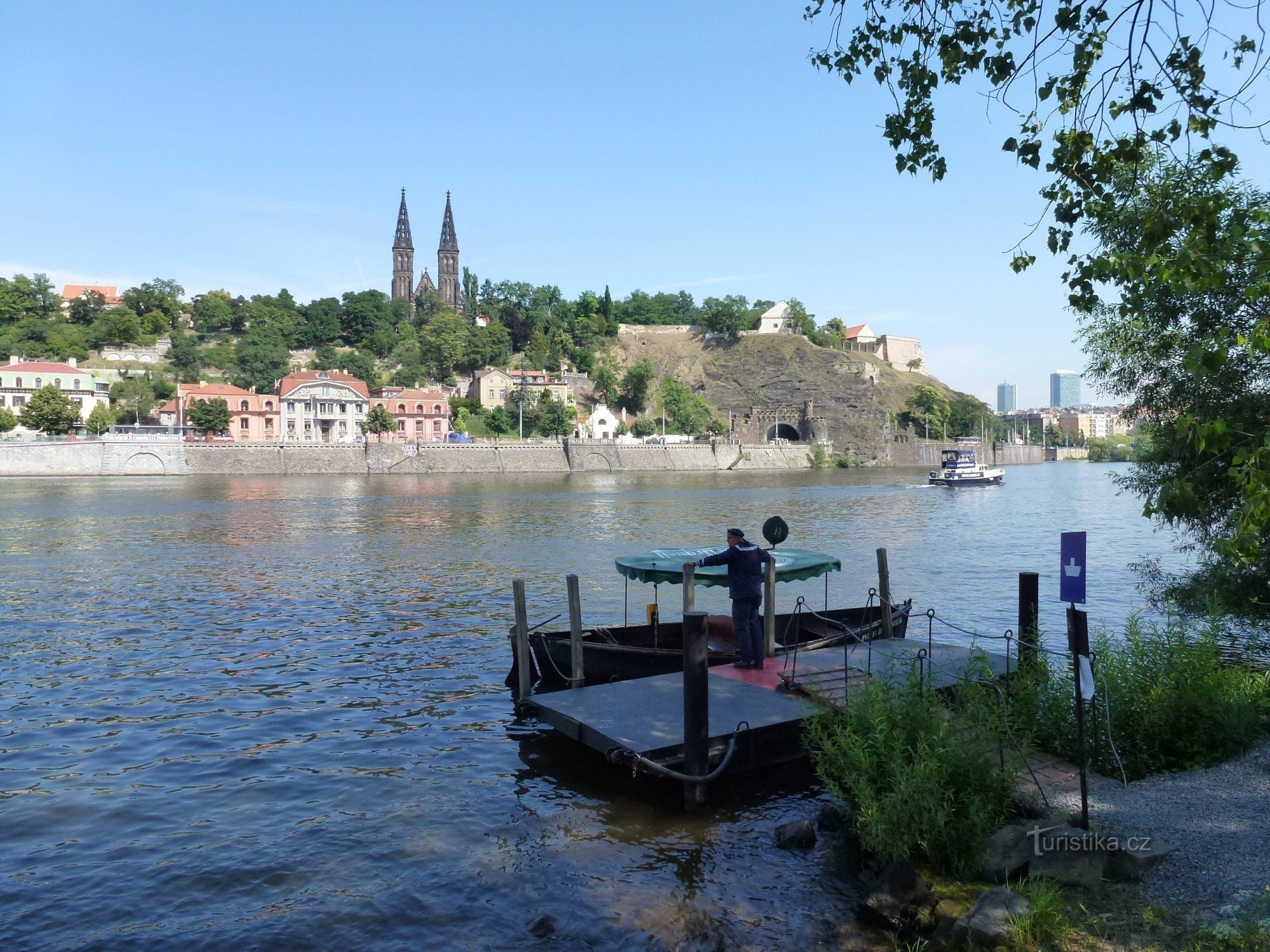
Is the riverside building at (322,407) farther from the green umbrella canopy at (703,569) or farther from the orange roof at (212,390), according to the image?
the green umbrella canopy at (703,569)

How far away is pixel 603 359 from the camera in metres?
158

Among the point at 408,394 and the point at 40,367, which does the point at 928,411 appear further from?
the point at 40,367

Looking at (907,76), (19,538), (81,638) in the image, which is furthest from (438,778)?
(19,538)

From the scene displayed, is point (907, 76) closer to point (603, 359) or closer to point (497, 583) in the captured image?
point (497, 583)

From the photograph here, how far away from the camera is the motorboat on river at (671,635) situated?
15.4m

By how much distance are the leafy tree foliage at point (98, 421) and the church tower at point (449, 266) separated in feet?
273

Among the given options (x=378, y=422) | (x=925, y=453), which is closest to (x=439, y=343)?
(x=378, y=422)

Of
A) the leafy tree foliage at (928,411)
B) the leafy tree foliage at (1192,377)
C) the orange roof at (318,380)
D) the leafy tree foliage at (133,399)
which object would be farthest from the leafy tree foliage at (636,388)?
the leafy tree foliage at (1192,377)

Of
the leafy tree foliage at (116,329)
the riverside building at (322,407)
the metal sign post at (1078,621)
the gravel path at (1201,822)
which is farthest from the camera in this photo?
the leafy tree foliage at (116,329)

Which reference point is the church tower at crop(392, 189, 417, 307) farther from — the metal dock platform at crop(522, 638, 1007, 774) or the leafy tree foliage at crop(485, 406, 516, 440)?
the metal dock platform at crop(522, 638, 1007, 774)

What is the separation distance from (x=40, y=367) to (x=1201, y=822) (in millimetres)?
124076

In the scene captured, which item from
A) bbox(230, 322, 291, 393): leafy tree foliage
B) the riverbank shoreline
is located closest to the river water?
the riverbank shoreline

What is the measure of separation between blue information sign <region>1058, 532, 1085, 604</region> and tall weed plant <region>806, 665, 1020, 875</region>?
62.7 inches

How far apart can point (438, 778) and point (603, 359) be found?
148 m
